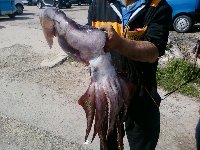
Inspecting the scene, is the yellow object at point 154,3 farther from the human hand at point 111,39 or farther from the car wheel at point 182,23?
the car wheel at point 182,23

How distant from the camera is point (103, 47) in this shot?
1527 mm

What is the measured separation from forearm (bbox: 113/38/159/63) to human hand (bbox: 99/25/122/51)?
1 cm

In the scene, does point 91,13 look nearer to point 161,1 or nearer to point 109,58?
point 161,1

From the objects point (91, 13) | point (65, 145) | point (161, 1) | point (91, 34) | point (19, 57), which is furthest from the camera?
point (19, 57)

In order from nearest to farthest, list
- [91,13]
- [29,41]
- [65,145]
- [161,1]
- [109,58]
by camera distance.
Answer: [109,58], [161,1], [91,13], [65,145], [29,41]

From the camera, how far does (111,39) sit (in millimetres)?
1517

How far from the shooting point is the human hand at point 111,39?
Answer: 1518 millimetres

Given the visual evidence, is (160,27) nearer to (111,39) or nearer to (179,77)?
(111,39)

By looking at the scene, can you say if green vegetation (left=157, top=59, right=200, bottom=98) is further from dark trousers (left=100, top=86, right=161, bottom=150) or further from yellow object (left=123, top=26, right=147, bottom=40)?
yellow object (left=123, top=26, right=147, bottom=40)

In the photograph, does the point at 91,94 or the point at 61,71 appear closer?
the point at 91,94

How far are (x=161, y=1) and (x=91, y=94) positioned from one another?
0.82 metres

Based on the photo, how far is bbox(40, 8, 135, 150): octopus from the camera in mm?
1519

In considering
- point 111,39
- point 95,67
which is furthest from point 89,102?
point 111,39

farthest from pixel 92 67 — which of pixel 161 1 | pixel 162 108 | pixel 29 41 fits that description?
pixel 29 41
